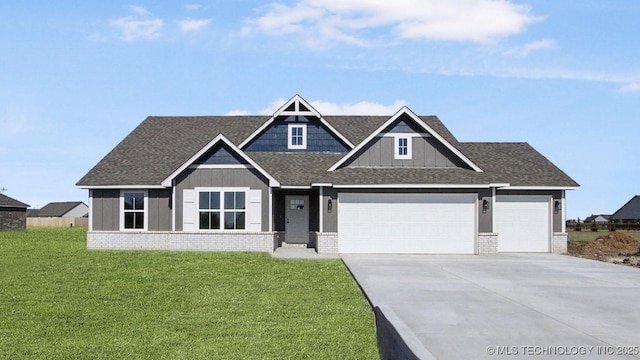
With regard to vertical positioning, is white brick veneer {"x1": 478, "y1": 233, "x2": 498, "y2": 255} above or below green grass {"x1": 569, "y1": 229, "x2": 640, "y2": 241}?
above

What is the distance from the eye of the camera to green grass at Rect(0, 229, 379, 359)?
866 cm

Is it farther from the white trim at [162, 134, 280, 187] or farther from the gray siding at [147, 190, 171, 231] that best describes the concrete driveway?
the gray siding at [147, 190, 171, 231]

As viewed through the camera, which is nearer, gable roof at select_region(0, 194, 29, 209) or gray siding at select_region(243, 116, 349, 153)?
gray siding at select_region(243, 116, 349, 153)

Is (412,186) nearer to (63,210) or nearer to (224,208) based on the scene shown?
(224,208)

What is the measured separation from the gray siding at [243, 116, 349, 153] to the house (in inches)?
18.4

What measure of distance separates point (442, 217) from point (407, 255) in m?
2.24

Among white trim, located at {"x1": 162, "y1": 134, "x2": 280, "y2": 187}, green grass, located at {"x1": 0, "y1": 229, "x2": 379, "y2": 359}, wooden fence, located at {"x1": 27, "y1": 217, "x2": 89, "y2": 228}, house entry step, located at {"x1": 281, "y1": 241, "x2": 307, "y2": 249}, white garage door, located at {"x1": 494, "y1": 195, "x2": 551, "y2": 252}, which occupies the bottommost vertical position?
wooden fence, located at {"x1": 27, "y1": 217, "x2": 89, "y2": 228}

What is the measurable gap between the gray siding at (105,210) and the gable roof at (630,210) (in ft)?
322

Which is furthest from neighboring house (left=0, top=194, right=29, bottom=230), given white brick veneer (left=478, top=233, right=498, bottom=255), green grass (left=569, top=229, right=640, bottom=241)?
green grass (left=569, top=229, right=640, bottom=241)

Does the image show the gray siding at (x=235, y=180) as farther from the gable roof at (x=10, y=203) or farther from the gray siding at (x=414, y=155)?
the gable roof at (x=10, y=203)

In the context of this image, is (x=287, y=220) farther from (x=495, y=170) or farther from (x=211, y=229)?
(x=495, y=170)

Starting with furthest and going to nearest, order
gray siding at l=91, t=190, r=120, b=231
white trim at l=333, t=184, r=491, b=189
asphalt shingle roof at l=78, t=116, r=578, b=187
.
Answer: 1. gray siding at l=91, t=190, r=120, b=231
2. asphalt shingle roof at l=78, t=116, r=578, b=187
3. white trim at l=333, t=184, r=491, b=189

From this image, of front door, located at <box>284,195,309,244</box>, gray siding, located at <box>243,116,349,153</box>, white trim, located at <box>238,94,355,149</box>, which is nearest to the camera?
front door, located at <box>284,195,309,244</box>

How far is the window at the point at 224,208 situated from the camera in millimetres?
25516
